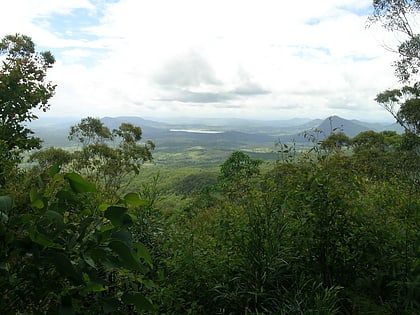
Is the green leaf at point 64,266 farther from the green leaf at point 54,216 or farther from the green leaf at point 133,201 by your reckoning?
the green leaf at point 133,201

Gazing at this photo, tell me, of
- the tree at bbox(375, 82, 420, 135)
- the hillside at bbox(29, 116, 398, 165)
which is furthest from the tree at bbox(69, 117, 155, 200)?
the tree at bbox(375, 82, 420, 135)

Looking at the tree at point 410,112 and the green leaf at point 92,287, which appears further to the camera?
the tree at point 410,112

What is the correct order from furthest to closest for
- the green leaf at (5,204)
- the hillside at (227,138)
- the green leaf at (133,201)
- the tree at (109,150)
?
the tree at (109,150) < the hillside at (227,138) < the green leaf at (133,201) < the green leaf at (5,204)

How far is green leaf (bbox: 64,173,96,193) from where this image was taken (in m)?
0.89

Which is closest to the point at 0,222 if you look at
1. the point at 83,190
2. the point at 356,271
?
the point at 83,190

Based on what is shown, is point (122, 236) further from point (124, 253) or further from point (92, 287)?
point (92, 287)

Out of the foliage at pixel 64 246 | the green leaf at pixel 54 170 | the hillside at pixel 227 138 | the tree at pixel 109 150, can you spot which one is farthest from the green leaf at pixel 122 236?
the tree at pixel 109 150

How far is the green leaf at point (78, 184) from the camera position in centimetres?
89

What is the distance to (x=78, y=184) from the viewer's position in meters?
0.90

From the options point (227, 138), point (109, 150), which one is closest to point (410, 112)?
point (109, 150)

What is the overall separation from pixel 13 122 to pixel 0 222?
7.97 m

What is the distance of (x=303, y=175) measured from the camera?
322 cm

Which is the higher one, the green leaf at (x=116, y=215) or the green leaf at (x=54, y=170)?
the green leaf at (x=54, y=170)

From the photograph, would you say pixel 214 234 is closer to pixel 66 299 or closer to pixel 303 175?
pixel 303 175
